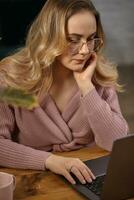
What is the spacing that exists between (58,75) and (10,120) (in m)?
0.28

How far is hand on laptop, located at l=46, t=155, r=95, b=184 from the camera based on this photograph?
1.28 m

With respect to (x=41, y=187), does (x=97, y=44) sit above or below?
above

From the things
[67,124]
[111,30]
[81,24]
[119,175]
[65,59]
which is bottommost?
[111,30]

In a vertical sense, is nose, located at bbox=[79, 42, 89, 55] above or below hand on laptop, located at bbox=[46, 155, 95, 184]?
above

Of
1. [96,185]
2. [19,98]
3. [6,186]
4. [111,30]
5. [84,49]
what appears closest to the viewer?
[19,98]

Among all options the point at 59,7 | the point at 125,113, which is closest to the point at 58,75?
the point at 59,7

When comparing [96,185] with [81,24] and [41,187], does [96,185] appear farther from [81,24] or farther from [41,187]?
[81,24]

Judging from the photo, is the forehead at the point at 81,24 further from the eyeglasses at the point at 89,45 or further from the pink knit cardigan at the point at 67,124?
the pink knit cardigan at the point at 67,124

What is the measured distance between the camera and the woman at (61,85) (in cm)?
159

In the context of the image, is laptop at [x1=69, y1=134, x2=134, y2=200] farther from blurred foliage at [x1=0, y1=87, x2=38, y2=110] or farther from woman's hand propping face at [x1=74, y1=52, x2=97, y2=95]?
woman's hand propping face at [x1=74, y1=52, x2=97, y2=95]

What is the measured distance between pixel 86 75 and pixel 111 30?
327 centimetres

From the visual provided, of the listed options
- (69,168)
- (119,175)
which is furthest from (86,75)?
(119,175)

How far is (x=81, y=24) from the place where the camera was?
62.9 inches

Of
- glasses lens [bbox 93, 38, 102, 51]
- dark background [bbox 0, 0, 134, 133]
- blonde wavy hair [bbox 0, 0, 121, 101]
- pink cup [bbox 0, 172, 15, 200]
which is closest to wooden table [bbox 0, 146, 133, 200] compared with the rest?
pink cup [bbox 0, 172, 15, 200]
